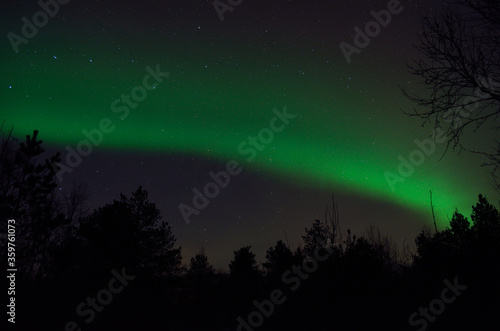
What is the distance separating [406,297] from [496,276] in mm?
2807

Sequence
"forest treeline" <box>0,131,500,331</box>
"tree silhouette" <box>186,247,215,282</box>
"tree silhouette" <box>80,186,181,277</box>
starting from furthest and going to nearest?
1. "tree silhouette" <box>186,247,215,282</box>
2. "tree silhouette" <box>80,186,181,277</box>
3. "forest treeline" <box>0,131,500,331</box>

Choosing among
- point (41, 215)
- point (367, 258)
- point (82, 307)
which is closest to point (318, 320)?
point (367, 258)

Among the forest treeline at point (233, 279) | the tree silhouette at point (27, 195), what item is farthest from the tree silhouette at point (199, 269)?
the tree silhouette at point (27, 195)

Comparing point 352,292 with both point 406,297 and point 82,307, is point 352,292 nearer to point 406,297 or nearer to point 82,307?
point 406,297

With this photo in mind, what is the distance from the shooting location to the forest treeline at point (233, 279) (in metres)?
10.6

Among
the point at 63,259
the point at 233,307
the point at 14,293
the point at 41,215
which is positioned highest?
the point at 41,215

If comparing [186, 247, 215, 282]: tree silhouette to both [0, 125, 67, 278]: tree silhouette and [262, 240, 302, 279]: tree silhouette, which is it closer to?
[262, 240, 302, 279]: tree silhouette

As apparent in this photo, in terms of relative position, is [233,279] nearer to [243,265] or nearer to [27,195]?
[243,265]

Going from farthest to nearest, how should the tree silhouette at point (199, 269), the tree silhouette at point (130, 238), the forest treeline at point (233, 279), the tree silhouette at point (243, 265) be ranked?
the tree silhouette at point (199, 269) < the tree silhouette at point (243, 265) < the tree silhouette at point (130, 238) < the forest treeline at point (233, 279)

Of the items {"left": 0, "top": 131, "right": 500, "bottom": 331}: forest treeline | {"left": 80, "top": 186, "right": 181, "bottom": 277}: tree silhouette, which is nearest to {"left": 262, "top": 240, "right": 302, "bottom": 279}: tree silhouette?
{"left": 0, "top": 131, "right": 500, "bottom": 331}: forest treeline

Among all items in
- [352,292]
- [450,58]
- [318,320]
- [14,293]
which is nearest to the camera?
[450,58]

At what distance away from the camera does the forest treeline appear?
10.6 meters

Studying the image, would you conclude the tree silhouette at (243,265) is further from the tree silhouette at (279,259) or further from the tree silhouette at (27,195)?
the tree silhouette at (27,195)

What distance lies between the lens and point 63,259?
21297 millimetres
